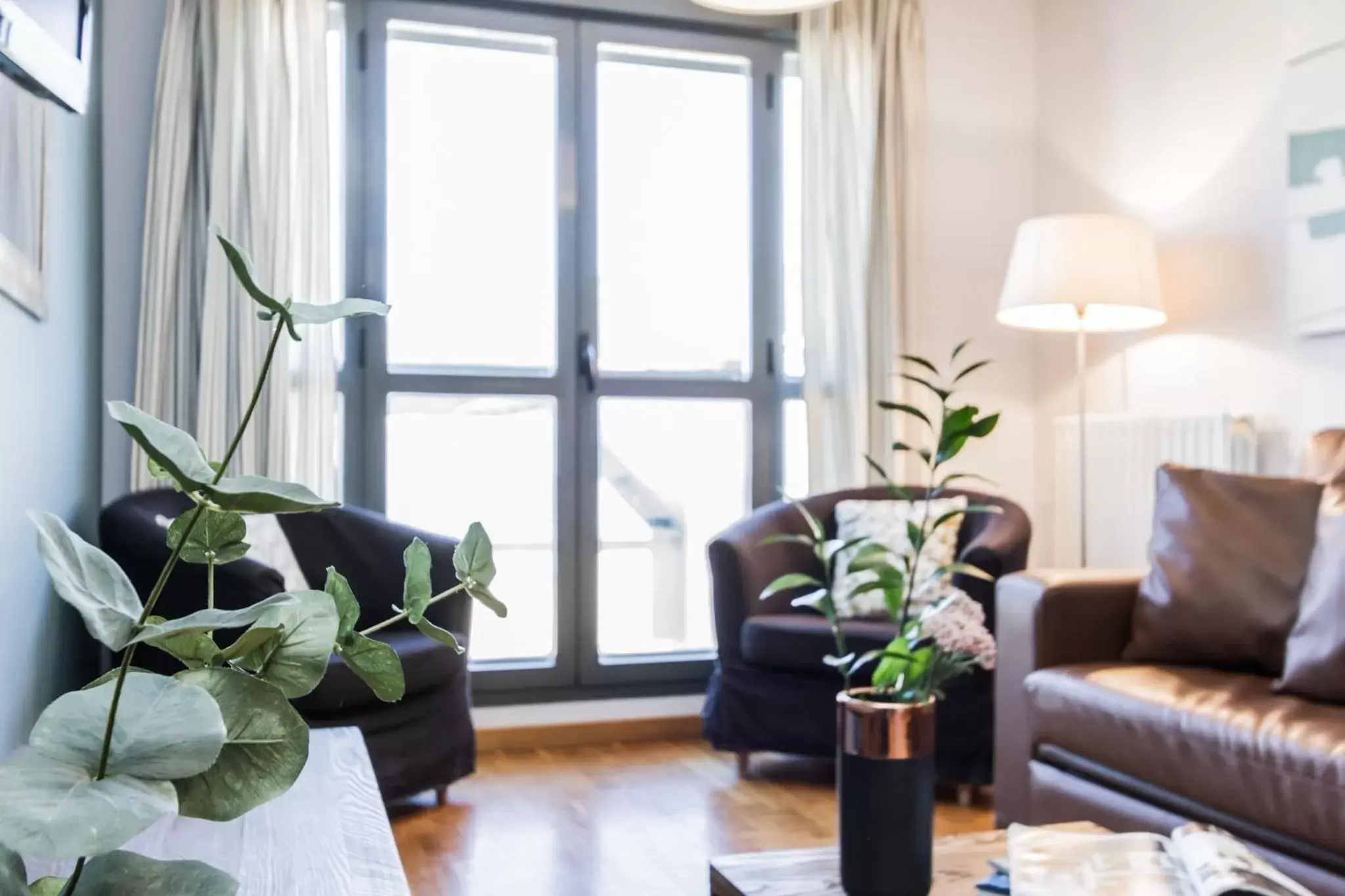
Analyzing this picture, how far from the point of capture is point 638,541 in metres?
4.80

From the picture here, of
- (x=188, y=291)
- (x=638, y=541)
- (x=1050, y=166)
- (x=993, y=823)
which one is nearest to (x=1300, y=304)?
(x=1050, y=166)

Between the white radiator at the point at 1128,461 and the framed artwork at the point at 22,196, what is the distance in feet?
10.00

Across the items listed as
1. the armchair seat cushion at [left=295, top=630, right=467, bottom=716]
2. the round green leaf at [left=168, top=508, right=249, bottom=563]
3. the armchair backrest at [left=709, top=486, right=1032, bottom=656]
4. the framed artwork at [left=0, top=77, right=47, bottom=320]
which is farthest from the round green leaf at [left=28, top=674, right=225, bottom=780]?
the armchair backrest at [left=709, top=486, right=1032, bottom=656]

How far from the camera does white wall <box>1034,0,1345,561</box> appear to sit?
3.50 metres

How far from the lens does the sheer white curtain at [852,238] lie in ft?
13.8

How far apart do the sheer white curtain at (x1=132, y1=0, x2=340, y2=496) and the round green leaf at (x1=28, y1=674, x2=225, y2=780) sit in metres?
3.30

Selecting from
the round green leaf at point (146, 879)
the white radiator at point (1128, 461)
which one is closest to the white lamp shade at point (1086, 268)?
the white radiator at point (1128, 461)

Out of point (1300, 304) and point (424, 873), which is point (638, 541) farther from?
point (1300, 304)

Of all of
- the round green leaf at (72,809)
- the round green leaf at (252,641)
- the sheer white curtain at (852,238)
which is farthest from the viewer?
the sheer white curtain at (852,238)

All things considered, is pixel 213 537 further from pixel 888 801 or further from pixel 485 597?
pixel 888 801

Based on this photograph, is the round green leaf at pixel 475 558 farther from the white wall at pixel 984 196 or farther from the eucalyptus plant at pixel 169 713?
the white wall at pixel 984 196

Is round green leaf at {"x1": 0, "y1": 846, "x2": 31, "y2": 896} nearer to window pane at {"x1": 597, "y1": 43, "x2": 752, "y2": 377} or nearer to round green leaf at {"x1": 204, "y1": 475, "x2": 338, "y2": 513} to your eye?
round green leaf at {"x1": 204, "y1": 475, "x2": 338, "y2": 513}

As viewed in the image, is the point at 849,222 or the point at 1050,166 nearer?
the point at 849,222

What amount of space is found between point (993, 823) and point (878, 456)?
4.89 feet
